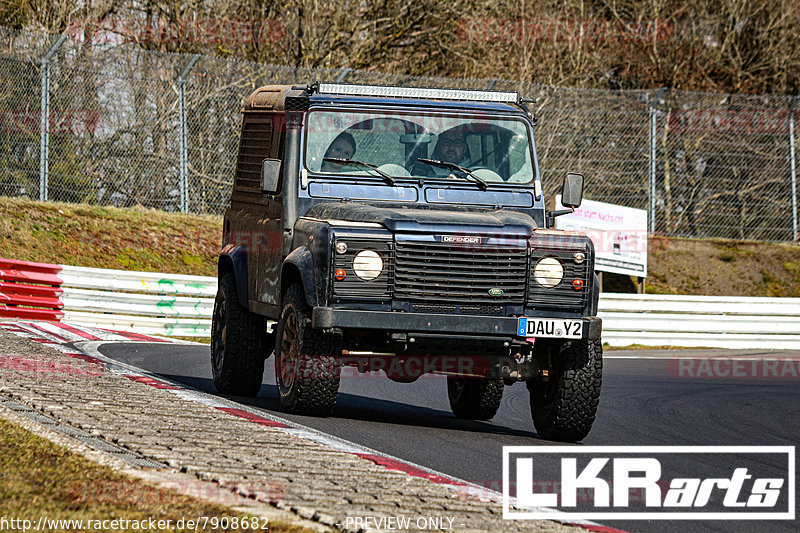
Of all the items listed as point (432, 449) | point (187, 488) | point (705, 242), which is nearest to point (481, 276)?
point (432, 449)

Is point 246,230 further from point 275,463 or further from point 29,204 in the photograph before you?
point 29,204

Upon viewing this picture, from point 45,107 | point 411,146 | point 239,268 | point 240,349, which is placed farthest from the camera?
point 45,107

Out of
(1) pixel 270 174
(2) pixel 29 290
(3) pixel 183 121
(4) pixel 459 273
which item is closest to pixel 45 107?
(3) pixel 183 121

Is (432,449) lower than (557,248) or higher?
lower

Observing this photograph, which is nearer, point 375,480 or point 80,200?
point 375,480

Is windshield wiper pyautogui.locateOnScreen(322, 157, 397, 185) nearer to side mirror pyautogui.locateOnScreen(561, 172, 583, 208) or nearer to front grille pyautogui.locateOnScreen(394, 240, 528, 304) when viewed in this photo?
front grille pyautogui.locateOnScreen(394, 240, 528, 304)

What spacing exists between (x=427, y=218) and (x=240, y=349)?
2.77m

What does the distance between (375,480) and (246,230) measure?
518cm

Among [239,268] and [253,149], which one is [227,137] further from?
[239,268]

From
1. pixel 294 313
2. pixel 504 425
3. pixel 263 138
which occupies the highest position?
pixel 263 138

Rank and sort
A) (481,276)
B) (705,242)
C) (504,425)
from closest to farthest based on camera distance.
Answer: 1. (481,276)
2. (504,425)
3. (705,242)

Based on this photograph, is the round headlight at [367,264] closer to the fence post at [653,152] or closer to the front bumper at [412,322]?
the front bumper at [412,322]

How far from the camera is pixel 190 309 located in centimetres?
Result: 2011

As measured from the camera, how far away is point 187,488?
5730mm
